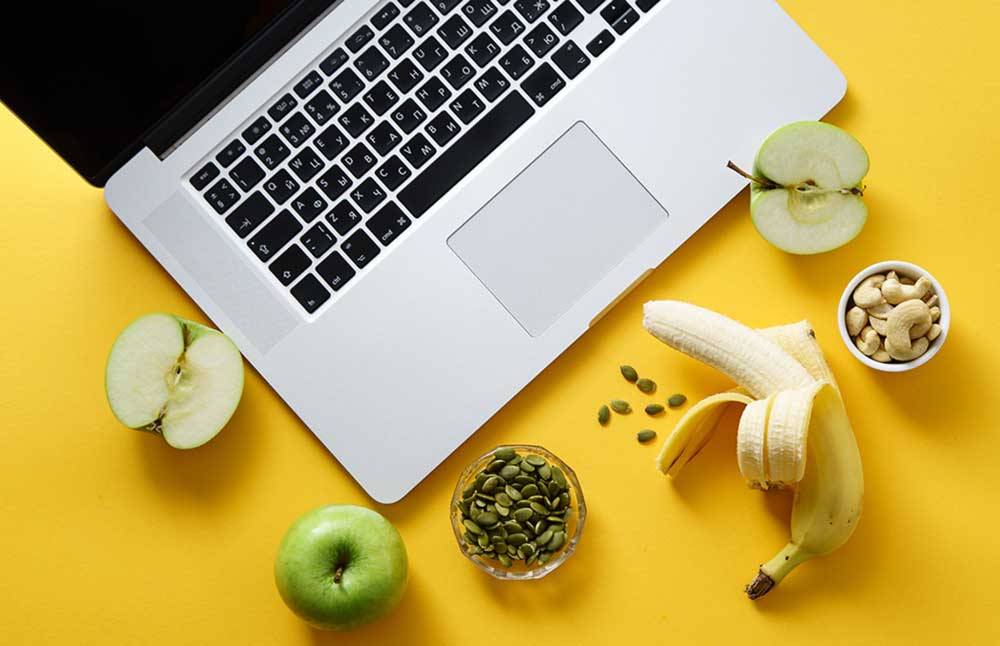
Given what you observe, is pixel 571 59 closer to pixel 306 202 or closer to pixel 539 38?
pixel 539 38

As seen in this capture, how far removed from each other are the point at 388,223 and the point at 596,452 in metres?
0.38

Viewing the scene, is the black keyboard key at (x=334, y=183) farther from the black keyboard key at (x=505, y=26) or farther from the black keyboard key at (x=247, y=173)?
the black keyboard key at (x=505, y=26)

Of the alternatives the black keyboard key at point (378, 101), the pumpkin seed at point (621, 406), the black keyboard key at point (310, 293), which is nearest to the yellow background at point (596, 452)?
the pumpkin seed at point (621, 406)

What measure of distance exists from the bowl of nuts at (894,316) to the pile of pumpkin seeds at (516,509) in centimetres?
39

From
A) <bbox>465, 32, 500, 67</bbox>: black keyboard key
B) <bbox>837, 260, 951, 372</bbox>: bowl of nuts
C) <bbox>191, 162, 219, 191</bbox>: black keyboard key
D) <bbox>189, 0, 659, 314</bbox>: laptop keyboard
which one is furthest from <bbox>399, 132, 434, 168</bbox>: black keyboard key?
<bbox>837, 260, 951, 372</bbox>: bowl of nuts

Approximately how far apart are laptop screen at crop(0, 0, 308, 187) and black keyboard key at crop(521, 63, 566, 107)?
28cm

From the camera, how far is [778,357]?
3.47ft

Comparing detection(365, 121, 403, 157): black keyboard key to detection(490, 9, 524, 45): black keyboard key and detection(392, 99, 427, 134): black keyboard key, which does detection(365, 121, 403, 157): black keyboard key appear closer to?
detection(392, 99, 427, 134): black keyboard key

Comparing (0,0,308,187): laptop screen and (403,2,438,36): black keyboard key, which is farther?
(403,2,438,36): black keyboard key

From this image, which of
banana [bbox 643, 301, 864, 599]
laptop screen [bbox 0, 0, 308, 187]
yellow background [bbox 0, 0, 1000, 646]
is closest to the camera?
laptop screen [bbox 0, 0, 308, 187]

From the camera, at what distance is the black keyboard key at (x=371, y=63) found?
1.06 metres

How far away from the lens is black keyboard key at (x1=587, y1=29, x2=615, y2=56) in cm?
107

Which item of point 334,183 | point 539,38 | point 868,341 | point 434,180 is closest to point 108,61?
point 334,183

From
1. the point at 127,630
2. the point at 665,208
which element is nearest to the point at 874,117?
the point at 665,208
